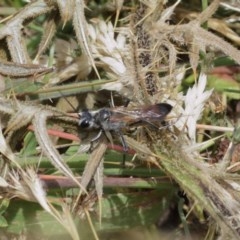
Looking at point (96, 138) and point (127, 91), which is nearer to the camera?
point (96, 138)

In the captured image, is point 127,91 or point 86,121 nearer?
point 86,121

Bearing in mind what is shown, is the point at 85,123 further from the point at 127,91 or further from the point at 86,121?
the point at 127,91

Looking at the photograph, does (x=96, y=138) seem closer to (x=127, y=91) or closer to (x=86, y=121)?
(x=86, y=121)

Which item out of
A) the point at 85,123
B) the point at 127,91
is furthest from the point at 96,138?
the point at 127,91

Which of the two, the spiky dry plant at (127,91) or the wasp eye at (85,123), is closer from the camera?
the spiky dry plant at (127,91)

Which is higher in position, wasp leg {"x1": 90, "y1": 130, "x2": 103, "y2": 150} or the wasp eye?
the wasp eye

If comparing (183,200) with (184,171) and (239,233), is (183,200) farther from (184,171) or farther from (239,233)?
(239,233)

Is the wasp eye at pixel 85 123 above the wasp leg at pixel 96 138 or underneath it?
above

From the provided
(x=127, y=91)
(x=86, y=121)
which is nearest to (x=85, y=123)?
(x=86, y=121)

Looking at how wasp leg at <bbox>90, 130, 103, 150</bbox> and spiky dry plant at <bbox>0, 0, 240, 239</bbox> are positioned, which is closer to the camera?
spiky dry plant at <bbox>0, 0, 240, 239</bbox>
